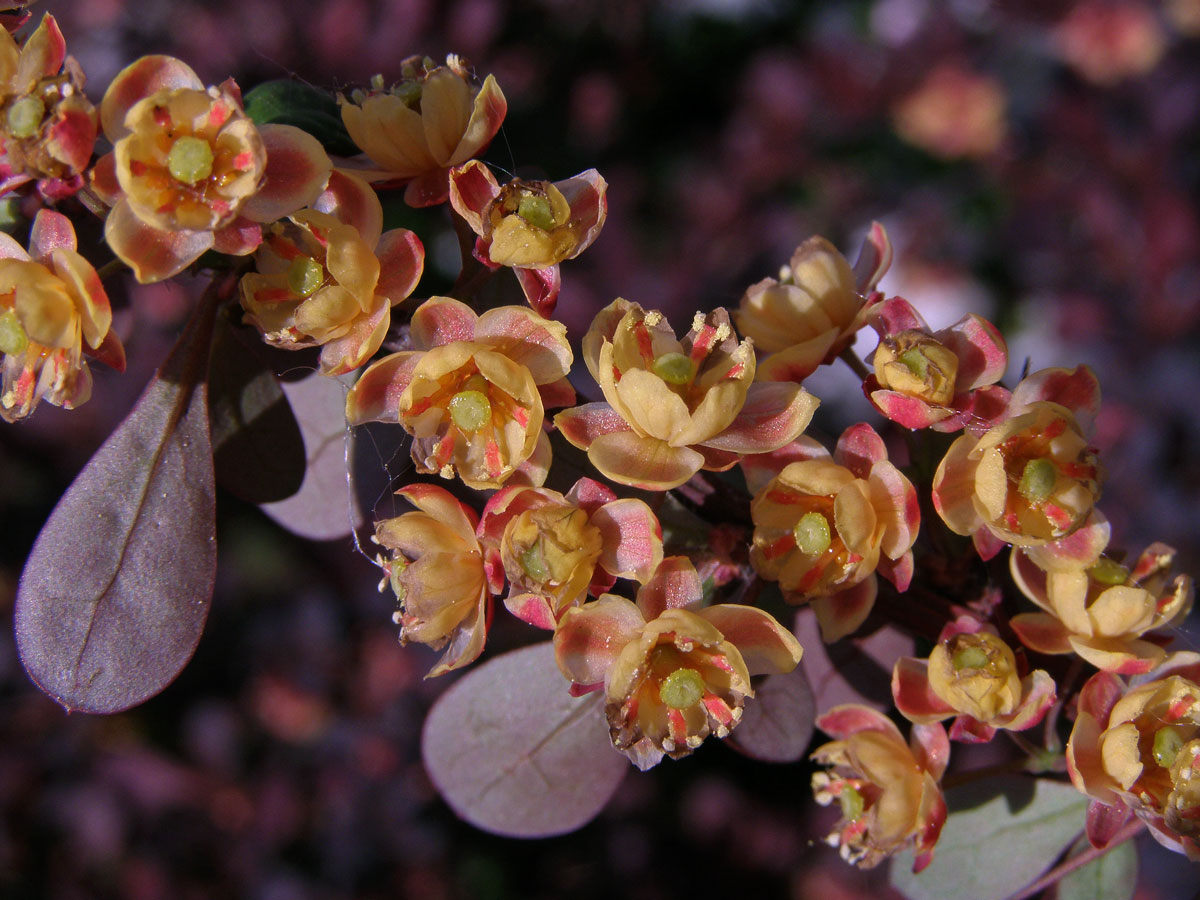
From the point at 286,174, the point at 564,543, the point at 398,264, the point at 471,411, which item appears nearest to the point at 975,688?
the point at 564,543

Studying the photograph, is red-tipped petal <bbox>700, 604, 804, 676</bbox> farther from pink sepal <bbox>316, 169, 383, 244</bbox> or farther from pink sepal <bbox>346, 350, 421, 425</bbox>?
pink sepal <bbox>316, 169, 383, 244</bbox>

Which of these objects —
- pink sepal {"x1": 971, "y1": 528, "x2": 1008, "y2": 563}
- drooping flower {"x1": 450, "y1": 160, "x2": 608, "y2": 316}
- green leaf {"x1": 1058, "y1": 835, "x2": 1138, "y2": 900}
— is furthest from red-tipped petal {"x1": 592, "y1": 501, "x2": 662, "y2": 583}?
green leaf {"x1": 1058, "y1": 835, "x2": 1138, "y2": 900}

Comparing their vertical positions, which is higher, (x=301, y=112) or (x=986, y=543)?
(x=301, y=112)

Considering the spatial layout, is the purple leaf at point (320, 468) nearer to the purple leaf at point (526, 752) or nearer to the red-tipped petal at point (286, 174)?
the purple leaf at point (526, 752)

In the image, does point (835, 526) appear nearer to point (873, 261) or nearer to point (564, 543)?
point (564, 543)

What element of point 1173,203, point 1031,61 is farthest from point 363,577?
point 1031,61

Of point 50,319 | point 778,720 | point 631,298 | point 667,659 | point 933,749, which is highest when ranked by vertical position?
point 50,319

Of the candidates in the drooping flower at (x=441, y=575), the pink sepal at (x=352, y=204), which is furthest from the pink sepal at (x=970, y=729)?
the pink sepal at (x=352, y=204)
